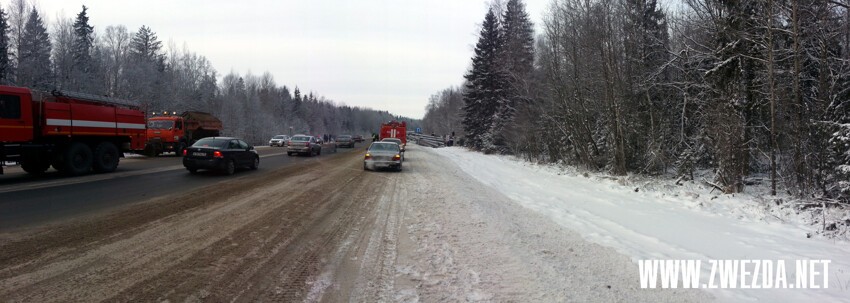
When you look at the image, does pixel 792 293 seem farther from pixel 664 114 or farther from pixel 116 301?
pixel 664 114

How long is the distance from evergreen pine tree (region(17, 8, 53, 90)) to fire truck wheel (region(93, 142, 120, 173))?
31438 mm

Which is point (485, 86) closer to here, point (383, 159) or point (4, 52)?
point (383, 159)

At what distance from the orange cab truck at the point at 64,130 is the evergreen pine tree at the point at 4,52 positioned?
2974cm

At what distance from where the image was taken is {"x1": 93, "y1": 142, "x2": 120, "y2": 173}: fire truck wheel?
14.2 m

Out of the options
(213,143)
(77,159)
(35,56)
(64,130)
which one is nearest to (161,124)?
(77,159)

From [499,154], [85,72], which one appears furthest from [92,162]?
[85,72]

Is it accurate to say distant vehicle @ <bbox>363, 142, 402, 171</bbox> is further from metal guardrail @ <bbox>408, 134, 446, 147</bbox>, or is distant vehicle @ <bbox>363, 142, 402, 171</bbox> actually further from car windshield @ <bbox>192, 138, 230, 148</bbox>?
metal guardrail @ <bbox>408, 134, 446, 147</bbox>

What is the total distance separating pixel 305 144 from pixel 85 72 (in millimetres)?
34657

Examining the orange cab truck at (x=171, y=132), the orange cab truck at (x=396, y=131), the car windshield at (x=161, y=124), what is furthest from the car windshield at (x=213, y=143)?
the orange cab truck at (x=396, y=131)

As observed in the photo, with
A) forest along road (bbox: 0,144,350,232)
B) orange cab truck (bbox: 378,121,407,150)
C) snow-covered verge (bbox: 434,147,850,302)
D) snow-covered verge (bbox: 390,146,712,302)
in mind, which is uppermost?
orange cab truck (bbox: 378,121,407,150)

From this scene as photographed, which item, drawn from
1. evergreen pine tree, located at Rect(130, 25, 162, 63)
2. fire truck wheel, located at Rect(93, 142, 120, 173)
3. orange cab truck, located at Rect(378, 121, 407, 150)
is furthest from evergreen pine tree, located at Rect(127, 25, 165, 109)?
fire truck wheel, located at Rect(93, 142, 120, 173)

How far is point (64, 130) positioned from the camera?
1305cm

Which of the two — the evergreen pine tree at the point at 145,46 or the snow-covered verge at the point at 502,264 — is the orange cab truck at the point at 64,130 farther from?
the evergreen pine tree at the point at 145,46

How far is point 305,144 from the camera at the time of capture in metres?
27.8
